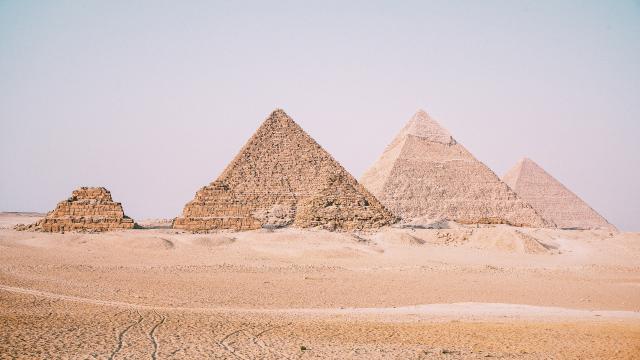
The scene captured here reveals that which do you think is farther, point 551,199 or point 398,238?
point 551,199

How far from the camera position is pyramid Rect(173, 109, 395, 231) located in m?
37.7

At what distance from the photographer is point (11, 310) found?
10273 millimetres

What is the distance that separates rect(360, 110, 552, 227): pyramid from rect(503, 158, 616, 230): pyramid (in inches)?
451

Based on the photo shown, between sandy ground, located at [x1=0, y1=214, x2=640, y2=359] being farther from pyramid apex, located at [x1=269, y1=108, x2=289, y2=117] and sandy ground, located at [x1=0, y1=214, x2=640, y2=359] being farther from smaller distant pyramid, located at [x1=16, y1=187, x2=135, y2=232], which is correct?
pyramid apex, located at [x1=269, y1=108, x2=289, y2=117]

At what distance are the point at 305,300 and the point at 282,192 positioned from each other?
1251 inches

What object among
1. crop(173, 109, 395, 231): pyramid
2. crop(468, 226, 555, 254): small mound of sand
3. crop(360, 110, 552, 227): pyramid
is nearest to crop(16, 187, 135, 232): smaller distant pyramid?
crop(173, 109, 395, 231): pyramid

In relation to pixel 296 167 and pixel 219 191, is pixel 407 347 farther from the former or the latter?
pixel 296 167

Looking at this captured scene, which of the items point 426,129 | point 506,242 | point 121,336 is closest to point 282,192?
point 506,242

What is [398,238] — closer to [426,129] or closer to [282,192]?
[282,192]

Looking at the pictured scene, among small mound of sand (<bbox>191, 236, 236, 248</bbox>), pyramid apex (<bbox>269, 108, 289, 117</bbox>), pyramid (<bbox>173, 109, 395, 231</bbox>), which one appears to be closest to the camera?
small mound of sand (<bbox>191, 236, 236, 248</bbox>)

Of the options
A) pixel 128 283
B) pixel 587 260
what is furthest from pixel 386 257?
pixel 128 283

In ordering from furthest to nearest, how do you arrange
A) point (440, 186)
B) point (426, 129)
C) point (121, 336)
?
1. point (426, 129)
2. point (440, 186)
3. point (121, 336)

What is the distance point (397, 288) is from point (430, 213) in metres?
50.7

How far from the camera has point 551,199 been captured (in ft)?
264
